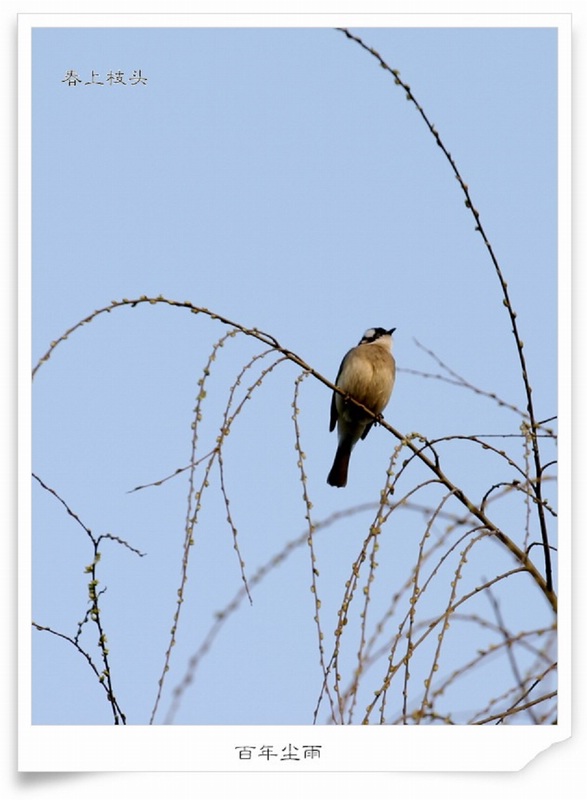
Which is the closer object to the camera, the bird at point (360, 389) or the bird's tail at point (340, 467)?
→ the bird at point (360, 389)

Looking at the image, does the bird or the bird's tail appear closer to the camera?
the bird

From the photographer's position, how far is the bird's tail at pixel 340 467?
14.4 feet

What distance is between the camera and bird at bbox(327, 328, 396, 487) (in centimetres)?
404

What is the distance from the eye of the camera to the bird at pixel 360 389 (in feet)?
13.3

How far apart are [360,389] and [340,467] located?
521 mm

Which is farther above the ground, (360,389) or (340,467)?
(360,389)

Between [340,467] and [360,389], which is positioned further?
[340,467]

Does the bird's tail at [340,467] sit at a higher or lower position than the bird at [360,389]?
lower

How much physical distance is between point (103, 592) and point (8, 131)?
→ 1173 millimetres

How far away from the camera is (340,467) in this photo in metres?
4.41

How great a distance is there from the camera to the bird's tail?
172 inches

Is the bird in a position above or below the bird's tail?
above
